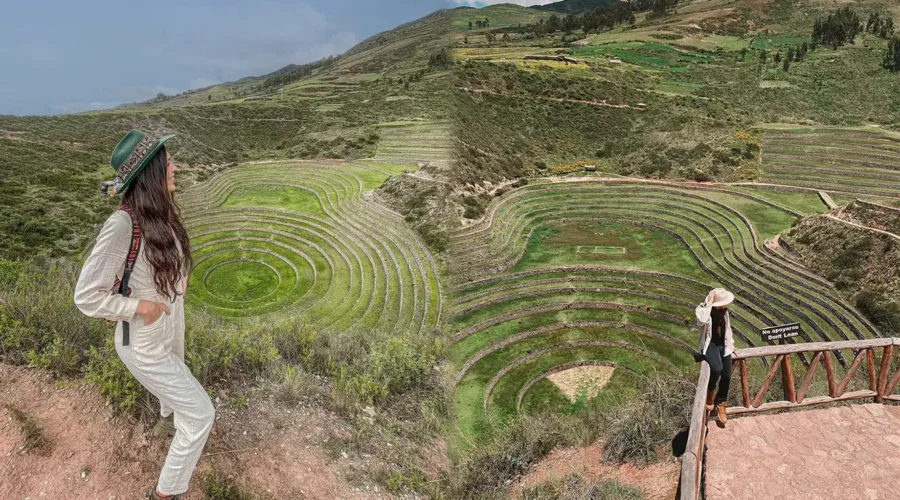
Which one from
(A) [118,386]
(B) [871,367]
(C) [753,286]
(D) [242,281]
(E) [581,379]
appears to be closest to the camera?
(A) [118,386]

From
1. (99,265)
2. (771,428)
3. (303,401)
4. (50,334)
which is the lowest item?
(771,428)

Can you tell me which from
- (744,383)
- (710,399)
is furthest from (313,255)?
(744,383)

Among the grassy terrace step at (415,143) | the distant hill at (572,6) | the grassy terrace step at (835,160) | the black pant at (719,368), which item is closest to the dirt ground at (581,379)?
the black pant at (719,368)

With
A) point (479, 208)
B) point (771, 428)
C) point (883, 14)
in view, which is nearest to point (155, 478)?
point (771, 428)

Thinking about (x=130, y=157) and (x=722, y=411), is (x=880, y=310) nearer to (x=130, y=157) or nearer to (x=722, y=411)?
(x=722, y=411)

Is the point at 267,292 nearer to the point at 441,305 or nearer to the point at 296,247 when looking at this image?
the point at 296,247

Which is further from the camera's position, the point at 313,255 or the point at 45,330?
the point at 313,255

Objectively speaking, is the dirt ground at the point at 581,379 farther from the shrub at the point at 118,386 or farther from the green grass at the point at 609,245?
the shrub at the point at 118,386

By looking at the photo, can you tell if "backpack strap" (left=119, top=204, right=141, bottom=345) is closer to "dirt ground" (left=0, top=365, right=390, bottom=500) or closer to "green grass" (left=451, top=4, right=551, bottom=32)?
"dirt ground" (left=0, top=365, right=390, bottom=500)
